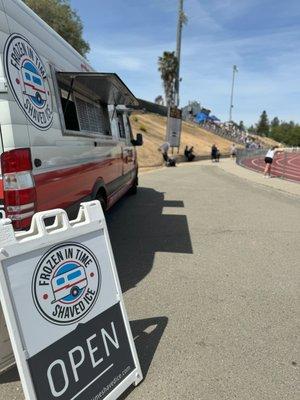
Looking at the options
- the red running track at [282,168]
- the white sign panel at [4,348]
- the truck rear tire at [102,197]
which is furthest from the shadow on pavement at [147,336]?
the red running track at [282,168]

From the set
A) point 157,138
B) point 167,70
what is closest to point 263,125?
point 167,70

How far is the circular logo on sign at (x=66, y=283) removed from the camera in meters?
2.39

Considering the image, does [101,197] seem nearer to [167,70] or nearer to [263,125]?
[167,70]

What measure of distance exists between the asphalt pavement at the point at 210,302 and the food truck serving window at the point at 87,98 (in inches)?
75.6

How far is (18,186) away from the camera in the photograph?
11.1 feet

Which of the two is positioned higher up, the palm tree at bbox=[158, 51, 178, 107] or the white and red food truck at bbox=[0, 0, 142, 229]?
the palm tree at bbox=[158, 51, 178, 107]

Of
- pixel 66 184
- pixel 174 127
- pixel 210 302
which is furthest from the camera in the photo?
pixel 174 127

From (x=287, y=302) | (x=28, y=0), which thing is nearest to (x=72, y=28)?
(x=28, y=0)

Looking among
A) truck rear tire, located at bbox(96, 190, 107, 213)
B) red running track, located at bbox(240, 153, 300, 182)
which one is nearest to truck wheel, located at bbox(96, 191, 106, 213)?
truck rear tire, located at bbox(96, 190, 107, 213)

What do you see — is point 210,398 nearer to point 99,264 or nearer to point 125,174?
point 99,264

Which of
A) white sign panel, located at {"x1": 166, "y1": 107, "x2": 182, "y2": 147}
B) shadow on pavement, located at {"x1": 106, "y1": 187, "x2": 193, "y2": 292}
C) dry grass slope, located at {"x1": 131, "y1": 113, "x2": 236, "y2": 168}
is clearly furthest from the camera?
white sign panel, located at {"x1": 166, "y1": 107, "x2": 182, "y2": 147}

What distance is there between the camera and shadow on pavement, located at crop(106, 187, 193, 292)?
5.41m

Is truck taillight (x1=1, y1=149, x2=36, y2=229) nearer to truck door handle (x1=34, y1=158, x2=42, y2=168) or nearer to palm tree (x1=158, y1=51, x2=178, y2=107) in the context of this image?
truck door handle (x1=34, y1=158, x2=42, y2=168)

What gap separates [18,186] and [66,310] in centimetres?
132
